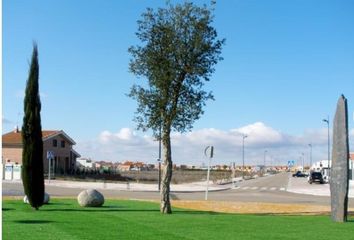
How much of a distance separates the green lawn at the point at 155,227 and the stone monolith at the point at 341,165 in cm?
52

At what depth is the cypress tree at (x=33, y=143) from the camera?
67.9 ft

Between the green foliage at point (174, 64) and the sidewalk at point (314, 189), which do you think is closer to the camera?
the green foliage at point (174, 64)

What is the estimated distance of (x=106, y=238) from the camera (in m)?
12.7

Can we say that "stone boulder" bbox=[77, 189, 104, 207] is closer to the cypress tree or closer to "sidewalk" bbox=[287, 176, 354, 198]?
the cypress tree

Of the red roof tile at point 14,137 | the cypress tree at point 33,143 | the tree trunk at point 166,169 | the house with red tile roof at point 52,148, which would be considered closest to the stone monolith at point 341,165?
the tree trunk at point 166,169

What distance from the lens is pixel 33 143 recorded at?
20906mm

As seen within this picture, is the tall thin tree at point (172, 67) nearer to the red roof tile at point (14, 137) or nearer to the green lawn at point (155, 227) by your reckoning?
the green lawn at point (155, 227)

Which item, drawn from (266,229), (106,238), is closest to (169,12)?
(266,229)

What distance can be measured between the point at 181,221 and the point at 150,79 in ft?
19.9

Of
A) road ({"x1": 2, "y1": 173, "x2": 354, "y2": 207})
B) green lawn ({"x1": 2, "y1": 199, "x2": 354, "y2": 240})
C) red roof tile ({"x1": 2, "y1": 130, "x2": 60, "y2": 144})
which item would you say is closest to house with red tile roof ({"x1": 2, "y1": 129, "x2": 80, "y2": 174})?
red roof tile ({"x1": 2, "y1": 130, "x2": 60, "y2": 144})

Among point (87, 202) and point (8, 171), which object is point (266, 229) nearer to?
point (87, 202)

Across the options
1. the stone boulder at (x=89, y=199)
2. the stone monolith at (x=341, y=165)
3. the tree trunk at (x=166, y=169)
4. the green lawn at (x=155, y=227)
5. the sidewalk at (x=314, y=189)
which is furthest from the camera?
the sidewalk at (x=314, y=189)

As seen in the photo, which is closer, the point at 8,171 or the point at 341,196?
the point at 341,196

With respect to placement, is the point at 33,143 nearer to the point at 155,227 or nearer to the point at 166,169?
the point at 166,169
